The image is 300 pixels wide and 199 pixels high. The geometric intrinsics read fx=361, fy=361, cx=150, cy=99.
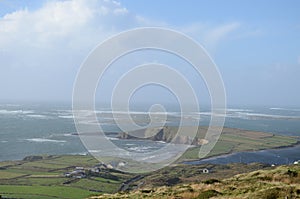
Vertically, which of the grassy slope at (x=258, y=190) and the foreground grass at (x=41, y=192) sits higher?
the grassy slope at (x=258, y=190)

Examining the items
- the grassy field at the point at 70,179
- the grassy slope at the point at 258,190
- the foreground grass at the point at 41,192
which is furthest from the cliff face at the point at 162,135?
the grassy slope at the point at 258,190

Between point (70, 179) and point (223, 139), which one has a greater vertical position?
point (223, 139)

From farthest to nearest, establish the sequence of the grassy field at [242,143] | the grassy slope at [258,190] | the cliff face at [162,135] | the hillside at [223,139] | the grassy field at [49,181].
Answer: the cliff face at [162,135], the hillside at [223,139], the grassy field at [242,143], the grassy field at [49,181], the grassy slope at [258,190]

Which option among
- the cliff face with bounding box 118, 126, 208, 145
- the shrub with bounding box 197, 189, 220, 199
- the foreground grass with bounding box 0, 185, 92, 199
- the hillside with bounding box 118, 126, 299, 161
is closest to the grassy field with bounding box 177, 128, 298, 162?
the hillside with bounding box 118, 126, 299, 161

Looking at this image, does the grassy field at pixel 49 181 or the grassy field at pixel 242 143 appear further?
the grassy field at pixel 242 143

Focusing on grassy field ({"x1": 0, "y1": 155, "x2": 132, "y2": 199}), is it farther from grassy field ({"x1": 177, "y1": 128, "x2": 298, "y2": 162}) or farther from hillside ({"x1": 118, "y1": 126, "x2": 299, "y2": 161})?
hillside ({"x1": 118, "y1": 126, "x2": 299, "y2": 161})

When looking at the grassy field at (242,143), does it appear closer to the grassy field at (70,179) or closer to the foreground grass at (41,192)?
the grassy field at (70,179)

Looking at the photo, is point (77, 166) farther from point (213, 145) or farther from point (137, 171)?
point (213, 145)

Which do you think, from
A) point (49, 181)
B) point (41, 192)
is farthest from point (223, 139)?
point (41, 192)

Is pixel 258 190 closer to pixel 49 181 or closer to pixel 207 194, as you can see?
pixel 207 194

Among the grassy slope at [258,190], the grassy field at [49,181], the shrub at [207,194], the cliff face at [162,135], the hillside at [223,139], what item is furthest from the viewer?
the cliff face at [162,135]

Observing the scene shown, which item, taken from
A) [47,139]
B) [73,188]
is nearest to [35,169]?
[73,188]

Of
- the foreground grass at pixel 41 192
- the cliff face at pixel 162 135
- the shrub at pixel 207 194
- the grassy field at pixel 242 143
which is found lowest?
the foreground grass at pixel 41 192

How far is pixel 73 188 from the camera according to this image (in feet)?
163
